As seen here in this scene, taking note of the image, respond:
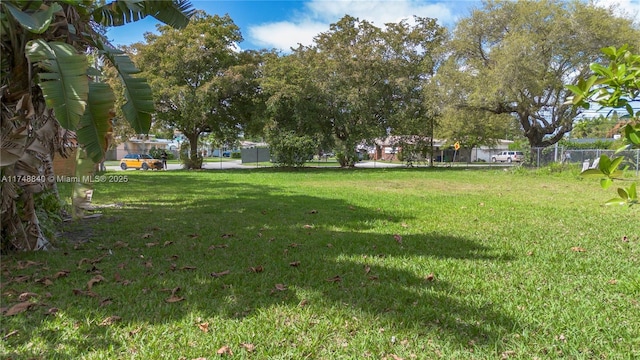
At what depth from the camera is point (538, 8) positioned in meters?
22.1

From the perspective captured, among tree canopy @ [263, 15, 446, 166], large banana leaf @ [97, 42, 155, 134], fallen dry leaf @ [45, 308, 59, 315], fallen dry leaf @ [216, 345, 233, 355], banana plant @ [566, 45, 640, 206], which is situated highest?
tree canopy @ [263, 15, 446, 166]

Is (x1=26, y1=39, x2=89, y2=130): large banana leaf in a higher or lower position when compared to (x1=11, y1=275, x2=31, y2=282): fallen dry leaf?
higher

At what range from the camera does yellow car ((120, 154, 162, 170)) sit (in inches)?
1126

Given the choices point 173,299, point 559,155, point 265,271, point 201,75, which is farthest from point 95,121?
point 559,155

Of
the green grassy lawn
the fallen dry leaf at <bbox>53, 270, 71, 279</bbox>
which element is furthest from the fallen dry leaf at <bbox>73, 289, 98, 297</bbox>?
the fallen dry leaf at <bbox>53, 270, 71, 279</bbox>

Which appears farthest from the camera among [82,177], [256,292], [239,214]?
[239,214]

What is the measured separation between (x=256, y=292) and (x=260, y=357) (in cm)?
112

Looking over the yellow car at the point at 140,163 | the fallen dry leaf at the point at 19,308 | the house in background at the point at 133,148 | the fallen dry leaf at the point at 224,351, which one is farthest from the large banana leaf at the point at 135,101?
the house in background at the point at 133,148

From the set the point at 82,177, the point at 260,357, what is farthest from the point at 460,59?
the point at 260,357

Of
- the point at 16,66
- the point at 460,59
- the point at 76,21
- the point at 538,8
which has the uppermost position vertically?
the point at 538,8

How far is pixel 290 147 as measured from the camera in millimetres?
25812

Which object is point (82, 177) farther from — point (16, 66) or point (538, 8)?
point (538, 8)

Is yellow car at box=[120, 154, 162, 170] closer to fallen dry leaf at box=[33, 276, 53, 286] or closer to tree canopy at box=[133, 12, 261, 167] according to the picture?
tree canopy at box=[133, 12, 261, 167]

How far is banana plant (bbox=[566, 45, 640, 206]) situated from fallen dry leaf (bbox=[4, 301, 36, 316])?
400 centimetres
